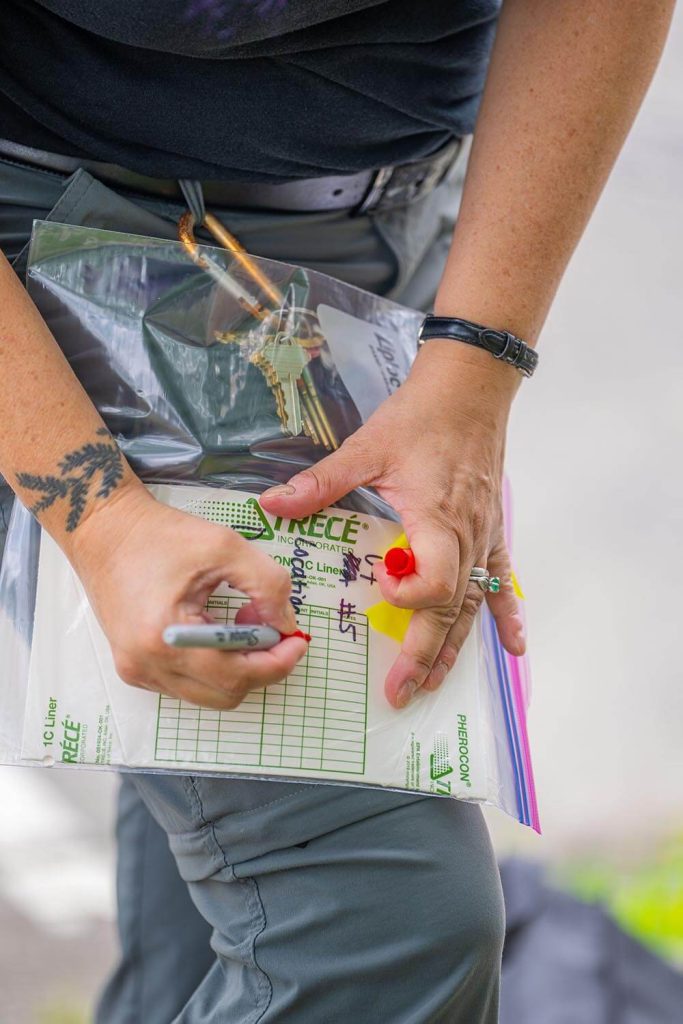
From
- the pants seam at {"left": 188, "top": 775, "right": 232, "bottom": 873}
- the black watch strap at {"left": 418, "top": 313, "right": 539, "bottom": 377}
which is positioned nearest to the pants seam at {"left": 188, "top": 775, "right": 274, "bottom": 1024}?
the pants seam at {"left": 188, "top": 775, "right": 232, "bottom": 873}

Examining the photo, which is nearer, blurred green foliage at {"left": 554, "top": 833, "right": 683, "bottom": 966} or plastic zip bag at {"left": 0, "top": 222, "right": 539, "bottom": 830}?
plastic zip bag at {"left": 0, "top": 222, "right": 539, "bottom": 830}

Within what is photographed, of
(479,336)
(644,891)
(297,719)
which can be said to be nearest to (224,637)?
(297,719)

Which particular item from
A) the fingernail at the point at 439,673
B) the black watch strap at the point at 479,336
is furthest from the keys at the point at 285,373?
the fingernail at the point at 439,673

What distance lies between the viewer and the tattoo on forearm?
657mm

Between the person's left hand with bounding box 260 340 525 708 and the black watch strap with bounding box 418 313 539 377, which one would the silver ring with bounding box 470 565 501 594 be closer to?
the person's left hand with bounding box 260 340 525 708

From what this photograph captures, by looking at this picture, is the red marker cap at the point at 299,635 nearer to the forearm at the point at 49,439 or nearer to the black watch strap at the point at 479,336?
the forearm at the point at 49,439

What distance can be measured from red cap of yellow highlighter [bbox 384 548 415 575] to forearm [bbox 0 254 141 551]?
0.17 metres

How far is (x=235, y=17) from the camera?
0.70m

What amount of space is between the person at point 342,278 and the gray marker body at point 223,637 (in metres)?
0.01

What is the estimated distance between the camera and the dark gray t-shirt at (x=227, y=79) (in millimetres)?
700

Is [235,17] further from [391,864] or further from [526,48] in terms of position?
[391,864]

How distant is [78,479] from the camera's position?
0.66 meters

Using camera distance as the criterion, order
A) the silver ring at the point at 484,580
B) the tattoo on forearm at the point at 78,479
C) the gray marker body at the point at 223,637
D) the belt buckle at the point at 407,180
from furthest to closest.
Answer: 1. the belt buckle at the point at 407,180
2. the silver ring at the point at 484,580
3. the tattoo on forearm at the point at 78,479
4. the gray marker body at the point at 223,637

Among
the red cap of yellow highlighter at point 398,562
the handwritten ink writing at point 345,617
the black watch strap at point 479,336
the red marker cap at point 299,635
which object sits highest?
the black watch strap at point 479,336
